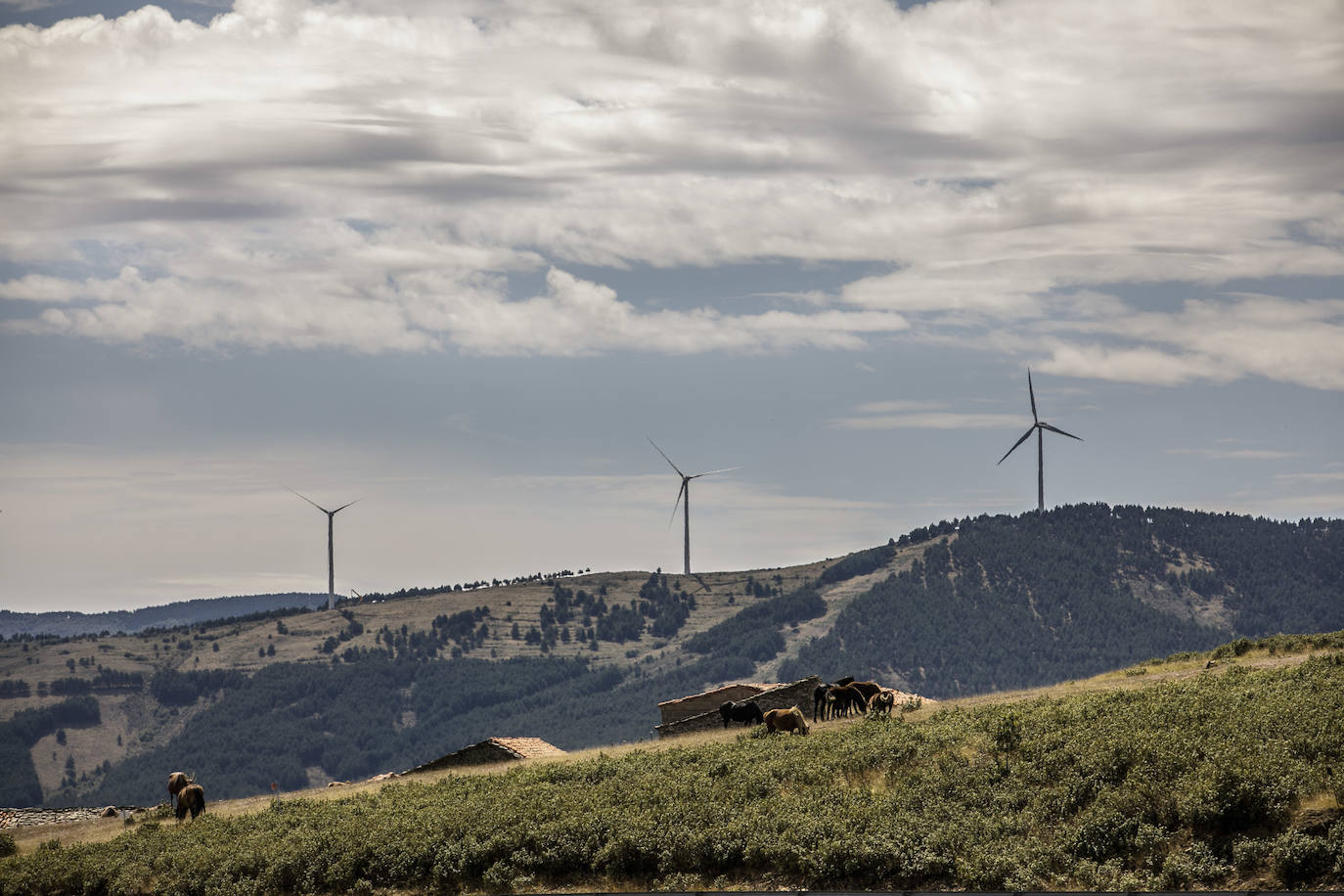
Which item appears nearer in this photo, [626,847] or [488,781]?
[626,847]

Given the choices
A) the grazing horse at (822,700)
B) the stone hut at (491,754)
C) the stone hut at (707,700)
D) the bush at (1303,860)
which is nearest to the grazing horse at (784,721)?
the grazing horse at (822,700)

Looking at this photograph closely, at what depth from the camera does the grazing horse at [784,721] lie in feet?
194

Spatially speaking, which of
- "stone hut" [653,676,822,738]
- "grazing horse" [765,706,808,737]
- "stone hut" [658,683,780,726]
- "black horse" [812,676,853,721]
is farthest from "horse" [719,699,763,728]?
"grazing horse" [765,706,808,737]

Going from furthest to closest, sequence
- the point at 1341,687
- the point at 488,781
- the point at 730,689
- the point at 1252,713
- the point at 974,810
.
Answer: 1. the point at 730,689
2. the point at 488,781
3. the point at 1341,687
4. the point at 1252,713
5. the point at 974,810

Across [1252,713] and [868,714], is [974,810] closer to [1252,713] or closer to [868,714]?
[1252,713]

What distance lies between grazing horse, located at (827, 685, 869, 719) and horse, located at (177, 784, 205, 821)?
27.2 meters

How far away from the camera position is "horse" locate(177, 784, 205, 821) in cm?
6219

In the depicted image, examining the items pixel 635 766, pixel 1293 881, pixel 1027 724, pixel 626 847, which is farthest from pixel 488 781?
pixel 1293 881

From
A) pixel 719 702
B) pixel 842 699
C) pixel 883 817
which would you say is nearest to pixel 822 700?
pixel 842 699

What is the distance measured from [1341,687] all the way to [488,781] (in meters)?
30.6

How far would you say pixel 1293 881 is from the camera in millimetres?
32250

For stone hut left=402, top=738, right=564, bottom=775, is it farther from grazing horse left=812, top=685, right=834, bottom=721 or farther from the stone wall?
grazing horse left=812, top=685, right=834, bottom=721

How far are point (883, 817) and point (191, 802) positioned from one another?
115 feet

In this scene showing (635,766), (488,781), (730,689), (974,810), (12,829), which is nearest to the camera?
(974,810)
